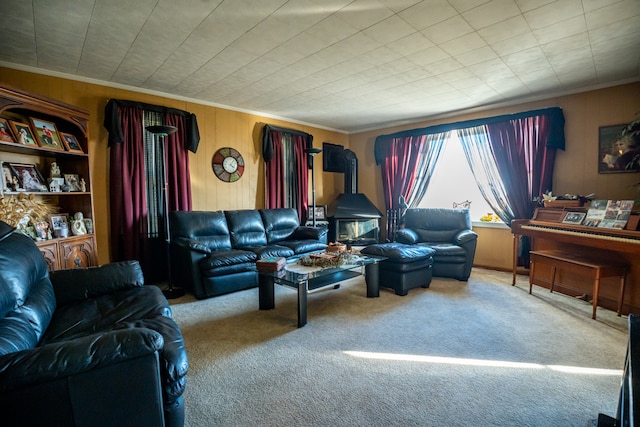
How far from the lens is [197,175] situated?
425 centimetres

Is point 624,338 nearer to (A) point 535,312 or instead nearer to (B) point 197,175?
(A) point 535,312

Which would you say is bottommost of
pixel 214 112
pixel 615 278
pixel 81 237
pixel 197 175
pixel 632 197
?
pixel 615 278

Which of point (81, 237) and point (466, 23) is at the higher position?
point (466, 23)

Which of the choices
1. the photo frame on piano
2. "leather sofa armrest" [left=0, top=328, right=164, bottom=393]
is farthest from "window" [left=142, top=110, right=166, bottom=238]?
the photo frame on piano

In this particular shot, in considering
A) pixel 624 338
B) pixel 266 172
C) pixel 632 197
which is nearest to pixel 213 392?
pixel 624 338

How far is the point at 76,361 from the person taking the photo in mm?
1015

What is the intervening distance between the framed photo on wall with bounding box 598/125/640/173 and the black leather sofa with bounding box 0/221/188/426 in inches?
186

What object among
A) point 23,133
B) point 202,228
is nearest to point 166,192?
point 202,228

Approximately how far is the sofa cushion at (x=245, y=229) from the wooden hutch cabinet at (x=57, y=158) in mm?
1533

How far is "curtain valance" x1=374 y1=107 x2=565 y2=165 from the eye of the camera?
12.4 ft

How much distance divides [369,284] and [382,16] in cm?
247

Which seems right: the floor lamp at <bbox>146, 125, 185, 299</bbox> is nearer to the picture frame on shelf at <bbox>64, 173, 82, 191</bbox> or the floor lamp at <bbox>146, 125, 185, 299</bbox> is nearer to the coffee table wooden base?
the picture frame on shelf at <bbox>64, 173, 82, 191</bbox>

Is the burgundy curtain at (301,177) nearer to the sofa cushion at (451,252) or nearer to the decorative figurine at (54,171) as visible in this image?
the sofa cushion at (451,252)

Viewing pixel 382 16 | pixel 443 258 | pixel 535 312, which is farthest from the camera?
pixel 443 258
